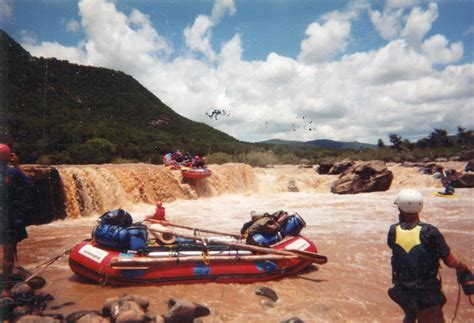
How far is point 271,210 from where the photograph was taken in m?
13.6

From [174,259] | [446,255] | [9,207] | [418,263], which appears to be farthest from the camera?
[174,259]

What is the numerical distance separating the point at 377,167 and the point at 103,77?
49.1 meters

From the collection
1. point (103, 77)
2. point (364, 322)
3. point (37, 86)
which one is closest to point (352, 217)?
point (364, 322)

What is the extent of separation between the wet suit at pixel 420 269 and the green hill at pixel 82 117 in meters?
15.1

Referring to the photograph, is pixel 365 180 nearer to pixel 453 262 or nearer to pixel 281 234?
pixel 281 234

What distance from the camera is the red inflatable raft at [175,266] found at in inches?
193

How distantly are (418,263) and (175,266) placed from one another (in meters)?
3.33

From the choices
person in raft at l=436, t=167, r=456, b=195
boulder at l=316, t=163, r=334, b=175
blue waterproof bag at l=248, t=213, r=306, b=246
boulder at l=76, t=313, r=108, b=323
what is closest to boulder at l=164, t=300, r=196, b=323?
boulder at l=76, t=313, r=108, b=323

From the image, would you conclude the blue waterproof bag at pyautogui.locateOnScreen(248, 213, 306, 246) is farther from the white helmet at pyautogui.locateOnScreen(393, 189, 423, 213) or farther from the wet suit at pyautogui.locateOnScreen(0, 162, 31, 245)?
the wet suit at pyautogui.locateOnScreen(0, 162, 31, 245)

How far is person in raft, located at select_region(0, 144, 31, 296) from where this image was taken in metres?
3.97

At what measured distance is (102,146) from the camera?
29250 millimetres

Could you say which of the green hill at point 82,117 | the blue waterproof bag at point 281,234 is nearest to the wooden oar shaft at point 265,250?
the blue waterproof bag at point 281,234

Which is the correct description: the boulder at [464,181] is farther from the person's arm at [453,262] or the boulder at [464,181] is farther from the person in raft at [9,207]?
the person in raft at [9,207]

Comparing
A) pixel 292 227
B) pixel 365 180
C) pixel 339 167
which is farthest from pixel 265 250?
pixel 339 167
